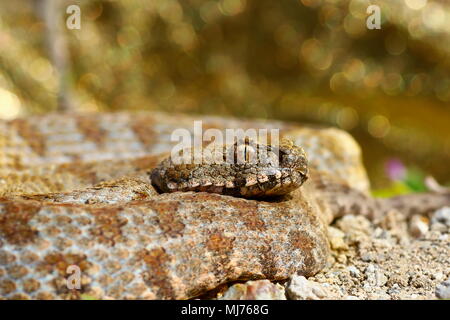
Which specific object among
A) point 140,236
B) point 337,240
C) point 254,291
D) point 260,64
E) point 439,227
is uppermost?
point 260,64

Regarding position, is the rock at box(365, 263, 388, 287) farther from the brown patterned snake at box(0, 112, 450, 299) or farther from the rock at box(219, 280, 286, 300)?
the rock at box(219, 280, 286, 300)

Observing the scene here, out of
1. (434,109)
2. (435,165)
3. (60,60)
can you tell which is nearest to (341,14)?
(434,109)

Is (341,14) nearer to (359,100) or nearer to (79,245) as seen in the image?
(359,100)

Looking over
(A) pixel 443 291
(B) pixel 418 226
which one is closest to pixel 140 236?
(A) pixel 443 291

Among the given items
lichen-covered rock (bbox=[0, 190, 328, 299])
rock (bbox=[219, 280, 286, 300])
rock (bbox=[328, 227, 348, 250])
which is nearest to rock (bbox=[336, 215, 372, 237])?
rock (bbox=[328, 227, 348, 250])

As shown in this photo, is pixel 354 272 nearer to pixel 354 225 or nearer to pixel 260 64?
pixel 354 225

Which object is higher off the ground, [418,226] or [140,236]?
[418,226]
